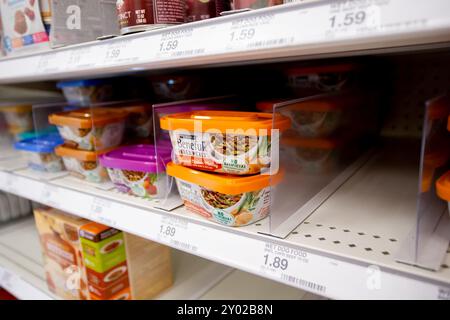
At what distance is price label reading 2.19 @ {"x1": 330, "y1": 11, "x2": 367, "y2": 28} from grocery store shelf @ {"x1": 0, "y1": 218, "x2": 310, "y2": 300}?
80cm

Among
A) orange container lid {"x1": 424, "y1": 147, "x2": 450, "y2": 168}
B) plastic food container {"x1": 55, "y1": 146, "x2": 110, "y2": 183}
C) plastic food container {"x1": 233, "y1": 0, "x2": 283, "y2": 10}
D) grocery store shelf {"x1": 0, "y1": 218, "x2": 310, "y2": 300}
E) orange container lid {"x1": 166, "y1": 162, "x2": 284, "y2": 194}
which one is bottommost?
grocery store shelf {"x1": 0, "y1": 218, "x2": 310, "y2": 300}

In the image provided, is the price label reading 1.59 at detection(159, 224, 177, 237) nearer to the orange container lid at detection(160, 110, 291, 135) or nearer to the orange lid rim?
the orange container lid at detection(160, 110, 291, 135)

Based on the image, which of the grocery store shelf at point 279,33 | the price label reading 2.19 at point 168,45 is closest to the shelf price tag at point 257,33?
the grocery store shelf at point 279,33

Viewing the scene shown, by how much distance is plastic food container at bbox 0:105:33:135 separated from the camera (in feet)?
4.08

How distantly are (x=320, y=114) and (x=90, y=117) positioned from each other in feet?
1.93

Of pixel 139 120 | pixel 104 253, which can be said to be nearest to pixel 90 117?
pixel 139 120

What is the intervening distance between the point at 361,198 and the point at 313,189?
0.10 meters

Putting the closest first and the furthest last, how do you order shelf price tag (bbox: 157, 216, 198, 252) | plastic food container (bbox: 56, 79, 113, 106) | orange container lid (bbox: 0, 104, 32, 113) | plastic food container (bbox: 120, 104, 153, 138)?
1. shelf price tag (bbox: 157, 216, 198, 252)
2. plastic food container (bbox: 120, 104, 153, 138)
3. plastic food container (bbox: 56, 79, 113, 106)
4. orange container lid (bbox: 0, 104, 32, 113)

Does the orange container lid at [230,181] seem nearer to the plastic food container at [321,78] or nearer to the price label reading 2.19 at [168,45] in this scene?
the price label reading 2.19 at [168,45]

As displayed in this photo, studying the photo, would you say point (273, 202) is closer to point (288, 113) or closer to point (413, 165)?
point (288, 113)

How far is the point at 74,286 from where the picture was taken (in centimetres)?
93

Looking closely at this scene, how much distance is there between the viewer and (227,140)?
533 millimetres

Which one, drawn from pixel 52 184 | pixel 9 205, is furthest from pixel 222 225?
pixel 9 205

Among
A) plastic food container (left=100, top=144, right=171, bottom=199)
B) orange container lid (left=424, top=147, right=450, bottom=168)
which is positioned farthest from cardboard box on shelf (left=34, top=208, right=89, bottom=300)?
orange container lid (left=424, top=147, right=450, bottom=168)
